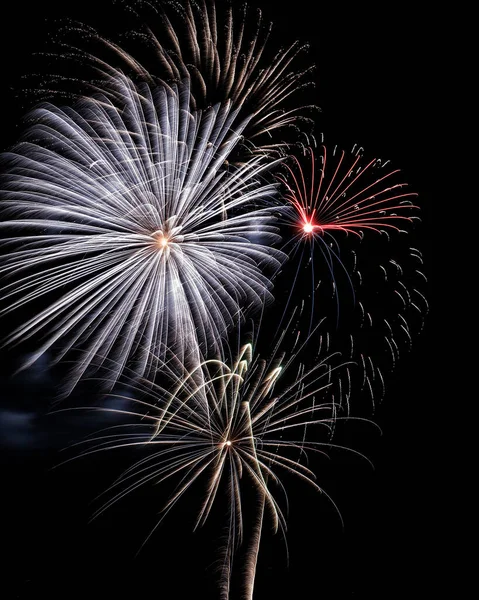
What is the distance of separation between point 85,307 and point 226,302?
1.99m

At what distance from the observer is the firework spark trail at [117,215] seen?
6770 mm

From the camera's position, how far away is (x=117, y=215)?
683 centimetres

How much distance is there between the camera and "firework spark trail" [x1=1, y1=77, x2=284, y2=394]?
22.2 feet

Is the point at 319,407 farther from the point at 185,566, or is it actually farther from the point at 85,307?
the point at 185,566

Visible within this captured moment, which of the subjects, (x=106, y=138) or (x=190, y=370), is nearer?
(x=106, y=138)

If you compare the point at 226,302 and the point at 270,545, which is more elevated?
the point at 226,302

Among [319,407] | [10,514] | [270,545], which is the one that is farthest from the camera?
[10,514]

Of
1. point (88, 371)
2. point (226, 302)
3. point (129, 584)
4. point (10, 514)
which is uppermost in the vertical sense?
point (226, 302)

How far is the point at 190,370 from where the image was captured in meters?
7.47

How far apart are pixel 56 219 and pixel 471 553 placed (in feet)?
54.6

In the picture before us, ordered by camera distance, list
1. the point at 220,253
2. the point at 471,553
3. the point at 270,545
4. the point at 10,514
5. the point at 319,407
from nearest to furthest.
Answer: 1. the point at 220,253
2. the point at 319,407
3. the point at 270,545
4. the point at 10,514
5. the point at 471,553

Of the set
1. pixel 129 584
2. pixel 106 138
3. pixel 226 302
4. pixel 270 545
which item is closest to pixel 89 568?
pixel 129 584

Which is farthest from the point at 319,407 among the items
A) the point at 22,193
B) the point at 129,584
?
the point at 129,584

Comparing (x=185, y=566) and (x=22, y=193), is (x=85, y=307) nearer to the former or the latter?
(x=22, y=193)
